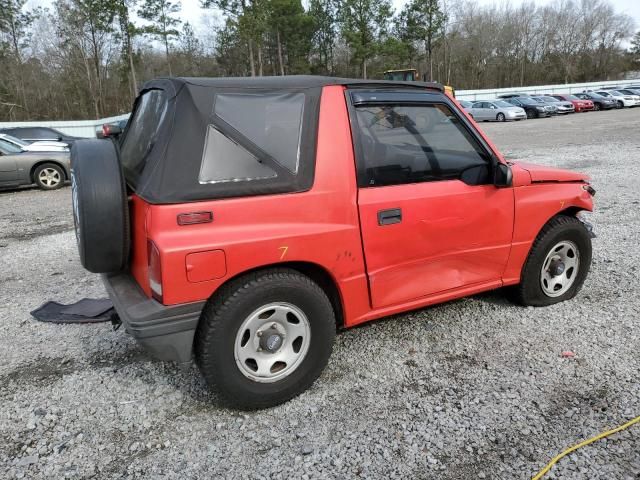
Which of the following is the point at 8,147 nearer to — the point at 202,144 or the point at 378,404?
the point at 202,144

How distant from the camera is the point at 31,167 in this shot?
37.0ft

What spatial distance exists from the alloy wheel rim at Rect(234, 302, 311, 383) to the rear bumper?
0.26 metres

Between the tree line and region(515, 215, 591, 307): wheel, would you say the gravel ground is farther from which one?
the tree line

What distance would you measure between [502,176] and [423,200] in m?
0.66

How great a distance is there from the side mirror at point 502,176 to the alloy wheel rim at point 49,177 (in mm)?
11160

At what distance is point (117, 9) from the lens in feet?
133

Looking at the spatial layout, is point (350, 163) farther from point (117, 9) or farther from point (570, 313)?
point (117, 9)

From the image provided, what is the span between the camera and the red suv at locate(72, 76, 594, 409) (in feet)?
8.23

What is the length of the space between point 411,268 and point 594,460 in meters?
1.41

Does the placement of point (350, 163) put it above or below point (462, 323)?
above

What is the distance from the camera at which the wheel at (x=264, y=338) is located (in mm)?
2574

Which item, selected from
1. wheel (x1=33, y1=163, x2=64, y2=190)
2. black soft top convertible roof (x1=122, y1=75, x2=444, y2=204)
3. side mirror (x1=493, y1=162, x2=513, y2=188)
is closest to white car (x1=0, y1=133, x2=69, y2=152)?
wheel (x1=33, y1=163, x2=64, y2=190)

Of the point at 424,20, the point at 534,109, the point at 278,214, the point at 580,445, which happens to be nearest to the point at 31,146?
the point at 278,214

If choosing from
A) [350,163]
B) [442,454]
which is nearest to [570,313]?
[442,454]
